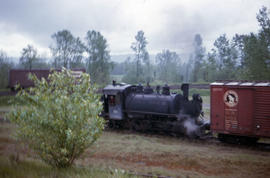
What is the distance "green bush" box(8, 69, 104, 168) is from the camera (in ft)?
24.8

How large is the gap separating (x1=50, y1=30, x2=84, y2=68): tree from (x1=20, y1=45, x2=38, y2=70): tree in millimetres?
3619

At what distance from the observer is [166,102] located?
50.8ft

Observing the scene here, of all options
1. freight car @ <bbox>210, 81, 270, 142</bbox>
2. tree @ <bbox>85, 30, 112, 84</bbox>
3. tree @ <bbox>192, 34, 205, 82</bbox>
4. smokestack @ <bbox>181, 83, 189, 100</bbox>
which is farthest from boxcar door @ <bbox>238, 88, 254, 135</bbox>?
tree @ <bbox>192, 34, 205, 82</bbox>

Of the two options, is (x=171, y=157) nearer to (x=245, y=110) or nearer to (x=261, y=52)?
(x=245, y=110)

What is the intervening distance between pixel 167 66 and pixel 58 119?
5570 cm

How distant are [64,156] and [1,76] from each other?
28.3 meters

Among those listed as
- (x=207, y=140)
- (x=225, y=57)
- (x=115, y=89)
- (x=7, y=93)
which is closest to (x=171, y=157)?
(x=207, y=140)

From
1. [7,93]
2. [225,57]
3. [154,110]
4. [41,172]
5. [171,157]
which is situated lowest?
[171,157]

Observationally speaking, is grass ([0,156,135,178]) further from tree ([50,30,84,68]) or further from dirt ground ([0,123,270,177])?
tree ([50,30,84,68])

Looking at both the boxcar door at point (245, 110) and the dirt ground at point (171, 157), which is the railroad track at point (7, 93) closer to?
the dirt ground at point (171, 157)

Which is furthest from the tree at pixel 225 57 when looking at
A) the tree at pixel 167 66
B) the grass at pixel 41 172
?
the grass at pixel 41 172

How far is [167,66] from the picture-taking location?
203 ft

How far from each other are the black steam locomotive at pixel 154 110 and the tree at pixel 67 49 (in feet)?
91.0

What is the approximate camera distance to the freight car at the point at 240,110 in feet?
40.5
